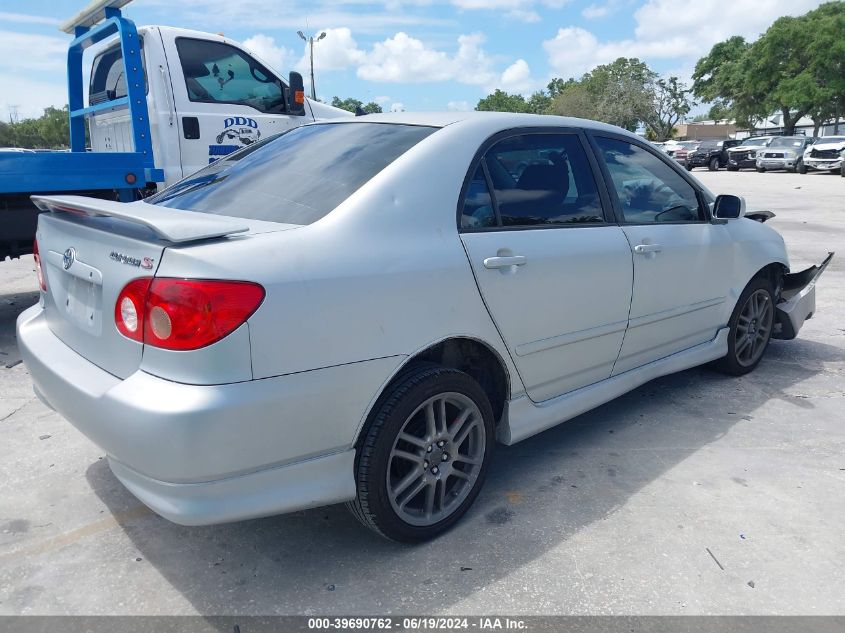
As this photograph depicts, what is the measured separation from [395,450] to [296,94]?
533cm

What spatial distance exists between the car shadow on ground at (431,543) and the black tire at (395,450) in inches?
5.4

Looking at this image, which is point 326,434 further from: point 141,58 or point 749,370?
point 141,58

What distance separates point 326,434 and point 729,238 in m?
2.95

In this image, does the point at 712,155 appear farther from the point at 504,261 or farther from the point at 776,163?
the point at 504,261

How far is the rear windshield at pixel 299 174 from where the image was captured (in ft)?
8.29

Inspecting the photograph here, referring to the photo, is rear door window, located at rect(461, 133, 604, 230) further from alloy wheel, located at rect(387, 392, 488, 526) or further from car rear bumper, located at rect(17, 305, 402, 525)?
car rear bumper, located at rect(17, 305, 402, 525)

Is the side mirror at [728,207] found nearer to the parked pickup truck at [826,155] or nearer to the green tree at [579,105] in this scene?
the parked pickup truck at [826,155]

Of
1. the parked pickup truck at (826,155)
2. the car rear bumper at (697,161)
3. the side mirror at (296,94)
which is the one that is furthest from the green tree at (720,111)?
the side mirror at (296,94)

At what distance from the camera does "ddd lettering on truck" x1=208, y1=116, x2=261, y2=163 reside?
655 centimetres

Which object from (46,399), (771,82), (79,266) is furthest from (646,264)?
(771,82)

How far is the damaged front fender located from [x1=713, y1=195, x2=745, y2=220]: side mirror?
1112 mm

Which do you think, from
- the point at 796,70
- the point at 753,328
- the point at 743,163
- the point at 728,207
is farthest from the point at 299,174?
the point at 796,70

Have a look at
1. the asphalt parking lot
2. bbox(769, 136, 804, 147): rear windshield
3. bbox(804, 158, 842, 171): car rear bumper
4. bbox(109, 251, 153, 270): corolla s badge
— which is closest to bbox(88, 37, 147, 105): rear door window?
the asphalt parking lot

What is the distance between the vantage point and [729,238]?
404 centimetres
